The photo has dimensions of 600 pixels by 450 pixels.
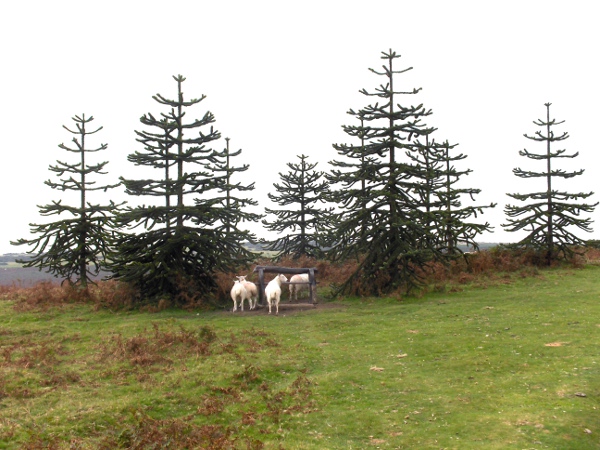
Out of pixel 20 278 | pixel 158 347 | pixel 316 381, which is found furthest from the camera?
pixel 20 278

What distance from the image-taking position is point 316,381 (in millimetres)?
12617

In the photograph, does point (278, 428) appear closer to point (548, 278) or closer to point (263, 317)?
point (263, 317)

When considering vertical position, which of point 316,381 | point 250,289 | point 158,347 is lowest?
point 316,381

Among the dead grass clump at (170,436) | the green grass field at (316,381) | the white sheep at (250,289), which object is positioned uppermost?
the white sheep at (250,289)

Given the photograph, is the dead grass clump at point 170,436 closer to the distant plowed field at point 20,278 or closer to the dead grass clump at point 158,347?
the dead grass clump at point 158,347

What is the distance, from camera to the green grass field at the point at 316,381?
31.7ft

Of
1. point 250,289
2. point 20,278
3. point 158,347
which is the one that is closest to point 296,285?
point 250,289

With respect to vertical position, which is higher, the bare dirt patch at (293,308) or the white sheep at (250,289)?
the white sheep at (250,289)

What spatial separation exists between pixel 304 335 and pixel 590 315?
973cm

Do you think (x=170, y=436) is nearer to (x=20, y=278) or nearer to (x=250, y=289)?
(x=250, y=289)

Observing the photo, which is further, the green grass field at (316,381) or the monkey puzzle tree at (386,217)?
the monkey puzzle tree at (386,217)

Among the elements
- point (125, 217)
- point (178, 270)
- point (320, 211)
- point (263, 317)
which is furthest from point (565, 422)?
point (320, 211)

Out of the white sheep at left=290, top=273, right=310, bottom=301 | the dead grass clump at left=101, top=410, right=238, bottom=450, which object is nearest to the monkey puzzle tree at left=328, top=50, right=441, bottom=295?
the white sheep at left=290, top=273, right=310, bottom=301

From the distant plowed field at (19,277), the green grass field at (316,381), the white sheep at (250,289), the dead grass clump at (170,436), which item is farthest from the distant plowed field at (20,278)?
the dead grass clump at (170,436)
